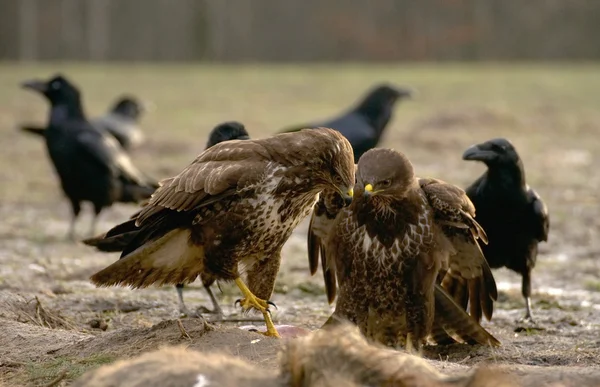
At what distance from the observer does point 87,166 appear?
10.5 metres

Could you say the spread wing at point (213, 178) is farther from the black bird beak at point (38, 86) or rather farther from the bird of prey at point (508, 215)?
the black bird beak at point (38, 86)

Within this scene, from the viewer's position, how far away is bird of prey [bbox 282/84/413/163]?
439 inches

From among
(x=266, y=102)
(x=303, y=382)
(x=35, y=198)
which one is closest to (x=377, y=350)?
(x=303, y=382)

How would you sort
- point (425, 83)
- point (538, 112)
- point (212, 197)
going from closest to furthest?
1. point (212, 197)
2. point (538, 112)
3. point (425, 83)

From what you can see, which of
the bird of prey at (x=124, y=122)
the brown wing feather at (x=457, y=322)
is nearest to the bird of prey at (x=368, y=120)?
the bird of prey at (x=124, y=122)

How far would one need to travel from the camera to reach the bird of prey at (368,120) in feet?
36.6

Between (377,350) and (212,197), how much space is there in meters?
2.22

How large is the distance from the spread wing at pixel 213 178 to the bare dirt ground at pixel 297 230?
66cm

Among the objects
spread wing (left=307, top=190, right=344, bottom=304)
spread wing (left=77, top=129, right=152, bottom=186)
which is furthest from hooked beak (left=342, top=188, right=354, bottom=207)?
spread wing (left=77, top=129, right=152, bottom=186)

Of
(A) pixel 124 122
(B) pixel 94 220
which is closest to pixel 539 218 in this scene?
(B) pixel 94 220

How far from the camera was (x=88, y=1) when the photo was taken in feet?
144

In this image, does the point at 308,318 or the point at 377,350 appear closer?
the point at 377,350

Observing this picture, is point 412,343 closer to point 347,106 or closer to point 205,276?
point 205,276

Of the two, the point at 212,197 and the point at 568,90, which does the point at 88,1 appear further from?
the point at 212,197
